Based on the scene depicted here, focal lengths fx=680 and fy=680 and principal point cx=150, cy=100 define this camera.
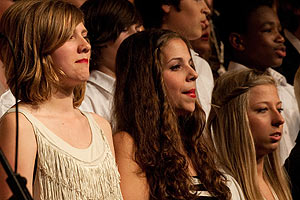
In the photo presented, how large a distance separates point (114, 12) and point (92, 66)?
29 centimetres

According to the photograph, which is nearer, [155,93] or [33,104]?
[33,104]

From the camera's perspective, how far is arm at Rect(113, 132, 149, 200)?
8.32 ft

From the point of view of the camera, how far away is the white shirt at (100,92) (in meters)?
3.24

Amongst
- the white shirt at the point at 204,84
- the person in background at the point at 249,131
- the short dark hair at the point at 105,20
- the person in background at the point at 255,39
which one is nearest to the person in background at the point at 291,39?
the person in background at the point at 255,39

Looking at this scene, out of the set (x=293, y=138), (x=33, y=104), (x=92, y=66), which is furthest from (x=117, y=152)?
(x=293, y=138)

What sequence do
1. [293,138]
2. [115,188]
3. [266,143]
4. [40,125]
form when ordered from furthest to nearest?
[293,138], [266,143], [115,188], [40,125]

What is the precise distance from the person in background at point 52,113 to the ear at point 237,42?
93.8 inches

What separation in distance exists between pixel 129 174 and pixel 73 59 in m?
0.54

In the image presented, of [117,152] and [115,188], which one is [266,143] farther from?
[115,188]

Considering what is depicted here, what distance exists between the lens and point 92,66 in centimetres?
340

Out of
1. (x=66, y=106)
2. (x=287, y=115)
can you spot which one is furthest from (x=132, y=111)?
(x=287, y=115)

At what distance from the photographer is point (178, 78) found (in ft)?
9.21

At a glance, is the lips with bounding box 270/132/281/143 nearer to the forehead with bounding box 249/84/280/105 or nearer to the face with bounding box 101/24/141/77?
the forehead with bounding box 249/84/280/105

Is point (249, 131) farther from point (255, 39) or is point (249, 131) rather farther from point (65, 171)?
point (255, 39)
